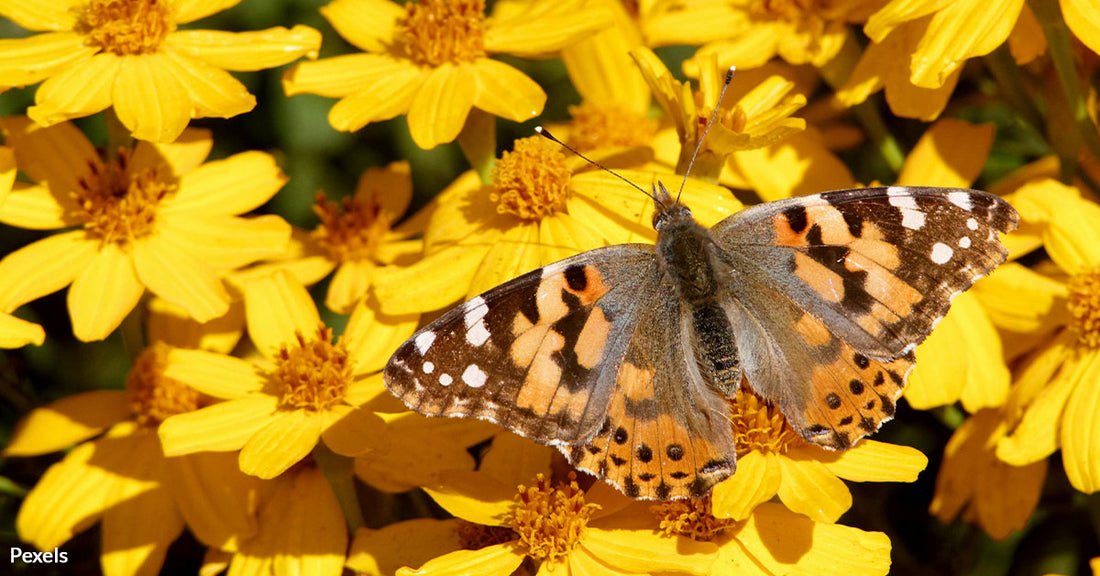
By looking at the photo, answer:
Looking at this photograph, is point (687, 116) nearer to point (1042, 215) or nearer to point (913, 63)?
point (913, 63)

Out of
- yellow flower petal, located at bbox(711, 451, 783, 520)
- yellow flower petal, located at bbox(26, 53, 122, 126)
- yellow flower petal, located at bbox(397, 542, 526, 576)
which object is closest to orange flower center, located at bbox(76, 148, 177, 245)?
yellow flower petal, located at bbox(26, 53, 122, 126)

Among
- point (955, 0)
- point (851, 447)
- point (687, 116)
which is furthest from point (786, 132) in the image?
point (851, 447)

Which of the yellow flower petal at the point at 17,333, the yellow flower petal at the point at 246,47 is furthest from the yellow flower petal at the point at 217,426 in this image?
the yellow flower petal at the point at 246,47

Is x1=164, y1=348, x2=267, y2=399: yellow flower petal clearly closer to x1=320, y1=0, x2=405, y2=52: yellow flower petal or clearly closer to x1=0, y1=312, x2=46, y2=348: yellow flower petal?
x1=0, y1=312, x2=46, y2=348: yellow flower petal

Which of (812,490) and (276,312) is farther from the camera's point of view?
(276,312)

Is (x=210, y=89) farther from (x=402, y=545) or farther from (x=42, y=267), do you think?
(x=402, y=545)

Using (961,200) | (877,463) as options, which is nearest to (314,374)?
(877,463)
